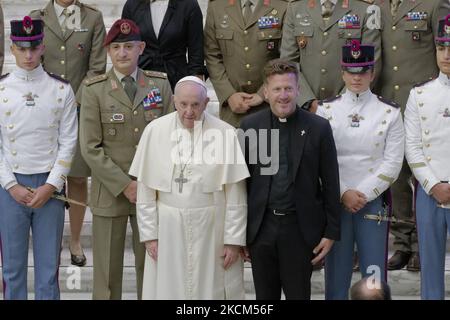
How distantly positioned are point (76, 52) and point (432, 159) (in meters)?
2.70

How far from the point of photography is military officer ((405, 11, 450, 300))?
23.4 ft

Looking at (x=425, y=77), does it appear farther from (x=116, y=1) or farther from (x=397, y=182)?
(x=116, y=1)

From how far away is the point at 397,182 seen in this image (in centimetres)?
816

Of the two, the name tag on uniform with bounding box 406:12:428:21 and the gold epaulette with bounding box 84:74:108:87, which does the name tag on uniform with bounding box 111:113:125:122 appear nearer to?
the gold epaulette with bounding box 84:74:108:87

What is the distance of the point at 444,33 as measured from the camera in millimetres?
7219

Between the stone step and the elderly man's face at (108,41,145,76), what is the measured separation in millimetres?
1626

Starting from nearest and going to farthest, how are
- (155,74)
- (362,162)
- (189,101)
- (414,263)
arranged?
(189,101), (362,162), (155,74), (414,263)

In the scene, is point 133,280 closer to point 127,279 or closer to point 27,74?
point 127,279

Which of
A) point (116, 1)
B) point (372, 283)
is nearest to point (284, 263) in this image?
point (372, 283)

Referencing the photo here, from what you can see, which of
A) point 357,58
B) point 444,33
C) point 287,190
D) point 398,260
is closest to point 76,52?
point 357,58

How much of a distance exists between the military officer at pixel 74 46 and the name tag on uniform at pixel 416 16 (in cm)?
219

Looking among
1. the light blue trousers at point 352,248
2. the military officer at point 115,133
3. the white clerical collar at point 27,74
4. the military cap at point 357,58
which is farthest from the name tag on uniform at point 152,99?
the light blue trousers at point 352,248

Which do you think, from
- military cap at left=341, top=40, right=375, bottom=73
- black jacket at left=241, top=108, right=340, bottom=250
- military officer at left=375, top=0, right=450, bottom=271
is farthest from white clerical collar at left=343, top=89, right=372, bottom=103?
military officer at left=375, top=0, right=450, bottom=271
